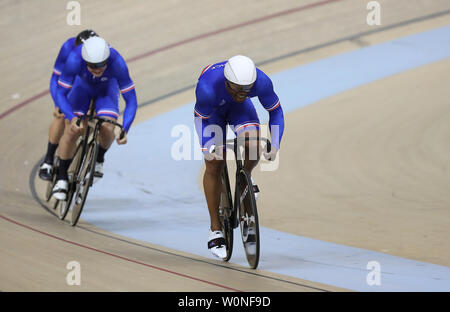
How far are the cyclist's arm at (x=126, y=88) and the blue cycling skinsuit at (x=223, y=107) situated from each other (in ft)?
2.86

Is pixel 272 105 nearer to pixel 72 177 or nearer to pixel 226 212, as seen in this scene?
pixel 226 212

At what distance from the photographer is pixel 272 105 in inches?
140

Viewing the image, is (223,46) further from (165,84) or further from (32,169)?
(32,169)

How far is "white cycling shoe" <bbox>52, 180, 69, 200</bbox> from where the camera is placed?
4.47 m

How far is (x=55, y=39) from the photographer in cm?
799

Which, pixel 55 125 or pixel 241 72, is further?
pixel 55 125

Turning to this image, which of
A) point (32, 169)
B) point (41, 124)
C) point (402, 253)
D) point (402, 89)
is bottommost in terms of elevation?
point (402, 253)

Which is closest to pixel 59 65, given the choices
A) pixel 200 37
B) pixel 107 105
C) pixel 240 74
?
pixel 107 105

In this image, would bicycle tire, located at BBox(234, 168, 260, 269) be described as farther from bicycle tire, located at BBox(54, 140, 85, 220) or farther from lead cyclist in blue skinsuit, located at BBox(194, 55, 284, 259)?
bicycle tire, located at BBox(54, 140, 85, 220)

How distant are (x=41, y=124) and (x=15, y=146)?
0.53m

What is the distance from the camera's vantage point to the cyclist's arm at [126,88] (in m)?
4.36

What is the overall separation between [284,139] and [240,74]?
2980mm

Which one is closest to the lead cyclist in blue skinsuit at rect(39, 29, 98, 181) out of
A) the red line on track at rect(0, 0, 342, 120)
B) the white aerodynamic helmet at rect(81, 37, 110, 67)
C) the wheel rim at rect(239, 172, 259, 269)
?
the white aerodynamic helmet at rect(81, 37, 110, 67)
